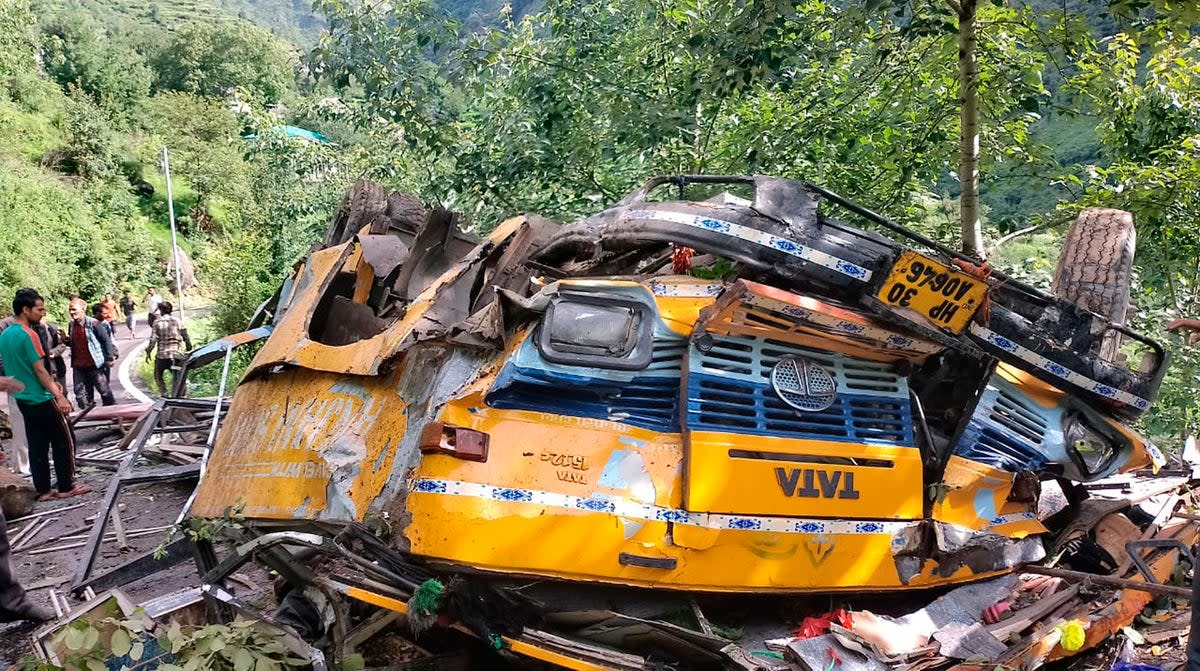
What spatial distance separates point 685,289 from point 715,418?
48 centimetres

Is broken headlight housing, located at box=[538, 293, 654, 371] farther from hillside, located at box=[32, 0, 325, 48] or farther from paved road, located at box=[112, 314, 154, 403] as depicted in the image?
hillside, located at box=[32, 0, 325, 48]

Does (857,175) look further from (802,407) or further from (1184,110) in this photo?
(802,407)

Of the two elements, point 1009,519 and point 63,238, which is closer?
point 1009,519

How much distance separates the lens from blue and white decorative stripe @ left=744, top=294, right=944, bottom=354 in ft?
9.54

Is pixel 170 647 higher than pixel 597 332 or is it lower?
lower

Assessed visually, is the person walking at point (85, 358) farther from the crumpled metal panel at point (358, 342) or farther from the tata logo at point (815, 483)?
the tata logo at point (815, 483)

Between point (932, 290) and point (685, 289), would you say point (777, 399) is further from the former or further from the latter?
point (932, 290)

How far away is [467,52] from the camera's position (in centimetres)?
750

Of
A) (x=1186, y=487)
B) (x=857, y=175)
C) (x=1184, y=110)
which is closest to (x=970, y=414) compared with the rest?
(x=1186, y=487)

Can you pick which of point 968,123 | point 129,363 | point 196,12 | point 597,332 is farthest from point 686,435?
point 196,12

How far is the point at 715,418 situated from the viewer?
308cm

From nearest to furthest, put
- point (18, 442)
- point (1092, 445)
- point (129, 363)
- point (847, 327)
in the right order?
point (847, 327) → point (1092, 445) → point (18, 442) → point (129, 363)

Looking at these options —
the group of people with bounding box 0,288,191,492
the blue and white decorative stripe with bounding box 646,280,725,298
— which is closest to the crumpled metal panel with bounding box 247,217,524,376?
the blue and white decorative stripe with bounding box 646,280,725,298

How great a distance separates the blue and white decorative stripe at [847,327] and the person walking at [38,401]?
5479 millimetres
